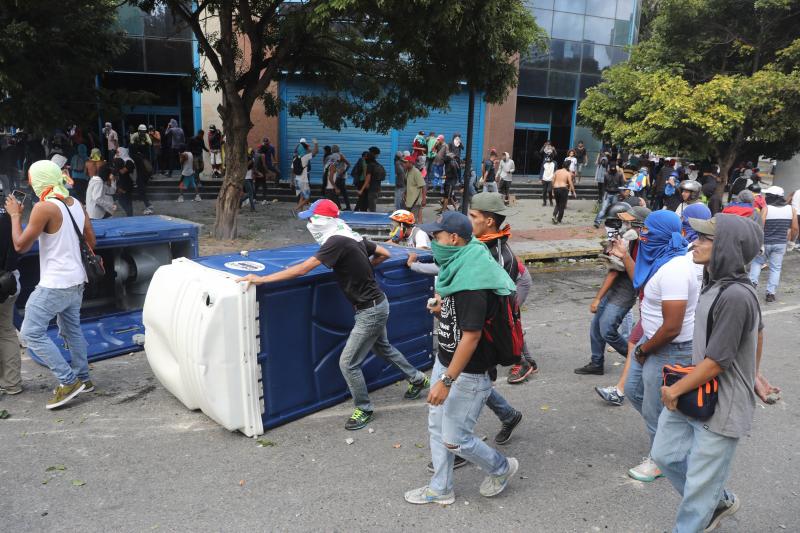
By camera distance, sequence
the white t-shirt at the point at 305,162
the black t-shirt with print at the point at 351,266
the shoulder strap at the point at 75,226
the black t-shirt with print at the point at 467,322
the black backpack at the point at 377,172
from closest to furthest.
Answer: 1. the black t-shirt with print at the point at 467,322
2. the black t-shirt with print at the point at 351,266
3. the shoulder strap at the point at 75,226
4. the black backpack at the point at 377,172
5. the white t-shirt at the point at 305,162

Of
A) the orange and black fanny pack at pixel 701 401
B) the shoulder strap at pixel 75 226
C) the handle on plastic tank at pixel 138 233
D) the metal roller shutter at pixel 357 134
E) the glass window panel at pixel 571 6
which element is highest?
the glass window panel at pixel 571 6

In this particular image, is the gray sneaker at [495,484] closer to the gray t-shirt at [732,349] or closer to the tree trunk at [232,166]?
the gray t-shirt at [732,349]

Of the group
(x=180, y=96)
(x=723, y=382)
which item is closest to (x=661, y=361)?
(x=723, y=382)

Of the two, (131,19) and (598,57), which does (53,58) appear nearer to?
(131,19)

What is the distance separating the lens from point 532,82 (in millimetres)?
24938

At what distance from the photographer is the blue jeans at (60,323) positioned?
4.80m

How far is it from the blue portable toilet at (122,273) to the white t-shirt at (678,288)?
16.6 ft

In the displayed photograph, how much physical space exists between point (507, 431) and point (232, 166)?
8722 millimetres

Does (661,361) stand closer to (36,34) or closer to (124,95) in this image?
(36,34)

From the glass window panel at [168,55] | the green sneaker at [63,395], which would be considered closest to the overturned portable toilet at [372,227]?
the green sneaker at [63,395]

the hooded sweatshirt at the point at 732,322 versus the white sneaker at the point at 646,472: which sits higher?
the hooded sweatshirt at the point at 732,322

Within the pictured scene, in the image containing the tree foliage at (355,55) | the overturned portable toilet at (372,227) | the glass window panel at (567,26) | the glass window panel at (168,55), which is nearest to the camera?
the tree foliage at (355,55)

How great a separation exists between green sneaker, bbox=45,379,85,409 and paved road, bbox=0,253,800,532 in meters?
0.08

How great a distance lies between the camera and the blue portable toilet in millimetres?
6422
